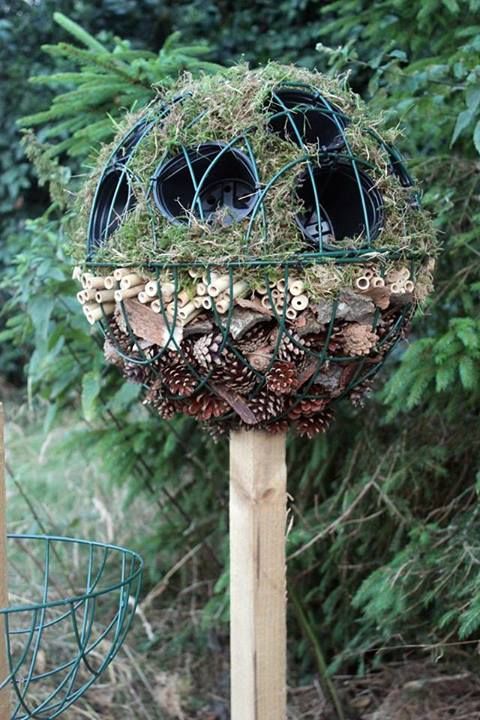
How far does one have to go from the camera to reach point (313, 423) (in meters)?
1.42

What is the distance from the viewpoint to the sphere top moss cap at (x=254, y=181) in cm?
122

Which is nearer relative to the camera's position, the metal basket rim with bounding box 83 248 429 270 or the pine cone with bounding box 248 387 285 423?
the metal basket rim with bounding box 83 248 429 270

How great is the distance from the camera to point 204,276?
1.20 meters

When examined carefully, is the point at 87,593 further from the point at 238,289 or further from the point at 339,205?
the point at 339,205

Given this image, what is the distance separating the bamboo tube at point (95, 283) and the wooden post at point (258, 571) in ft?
1.09

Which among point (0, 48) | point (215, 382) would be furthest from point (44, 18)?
point (215, 382)

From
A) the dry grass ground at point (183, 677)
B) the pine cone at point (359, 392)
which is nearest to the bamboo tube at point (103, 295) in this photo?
the pine cone at point (359, 392)

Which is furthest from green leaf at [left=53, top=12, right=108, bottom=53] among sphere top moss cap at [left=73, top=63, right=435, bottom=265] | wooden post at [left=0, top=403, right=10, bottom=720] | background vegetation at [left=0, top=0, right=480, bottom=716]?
wooden post at [left=0, top=403, right=10, bottom=720]

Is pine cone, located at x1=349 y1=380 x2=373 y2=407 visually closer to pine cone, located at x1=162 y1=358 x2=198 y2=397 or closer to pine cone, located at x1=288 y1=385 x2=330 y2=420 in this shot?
pine cone, located at x1=288 y1=385 x2=330 y2=420

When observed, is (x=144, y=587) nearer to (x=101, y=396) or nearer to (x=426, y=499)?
(x=101, y=396)

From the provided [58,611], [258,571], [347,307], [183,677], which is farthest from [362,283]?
[58,611]

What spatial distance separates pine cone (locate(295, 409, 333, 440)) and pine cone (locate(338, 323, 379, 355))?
0.17 meters

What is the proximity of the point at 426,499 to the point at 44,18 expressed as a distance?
10.2ft

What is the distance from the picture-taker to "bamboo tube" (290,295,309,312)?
3.93 ft
